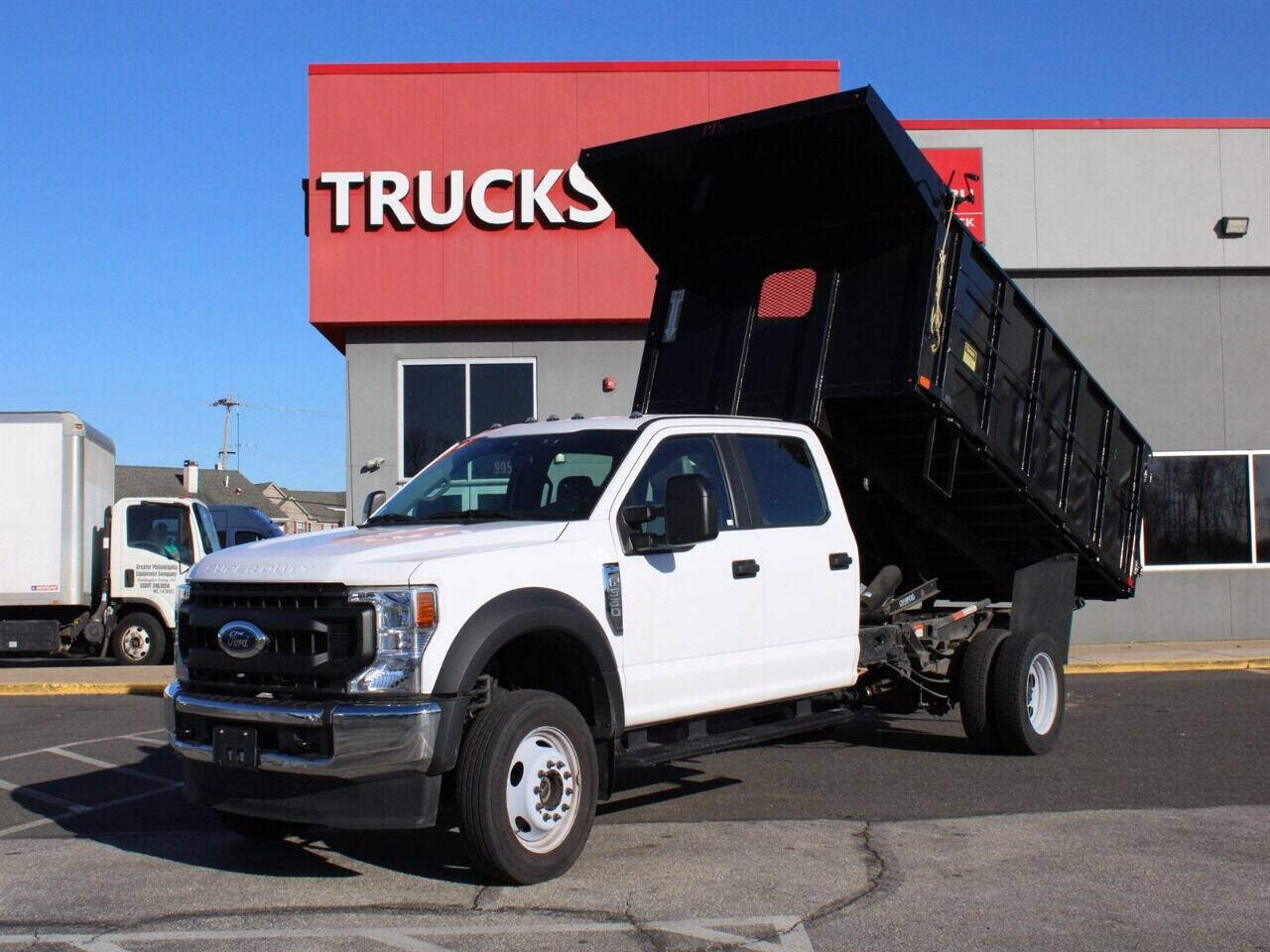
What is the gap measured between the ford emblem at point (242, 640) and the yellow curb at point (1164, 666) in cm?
1179

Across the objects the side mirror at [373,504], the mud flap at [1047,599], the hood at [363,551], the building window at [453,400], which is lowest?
the mud flap at [1047,599]

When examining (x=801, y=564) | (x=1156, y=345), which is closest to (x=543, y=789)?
(x=801, y=564)

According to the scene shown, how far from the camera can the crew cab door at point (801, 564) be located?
7531 millimetres

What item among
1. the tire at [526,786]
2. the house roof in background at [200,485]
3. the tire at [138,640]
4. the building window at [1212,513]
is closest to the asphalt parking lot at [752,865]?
the tire at [526,786]

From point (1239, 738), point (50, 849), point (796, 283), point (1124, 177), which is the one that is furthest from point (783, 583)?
point (1124, 177)

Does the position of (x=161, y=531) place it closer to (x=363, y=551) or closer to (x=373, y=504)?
(x=373, y=504)

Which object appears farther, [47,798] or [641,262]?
[641,262]

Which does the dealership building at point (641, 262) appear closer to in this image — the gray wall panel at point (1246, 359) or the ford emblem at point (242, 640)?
the gray wall panel at point (1246, 359)

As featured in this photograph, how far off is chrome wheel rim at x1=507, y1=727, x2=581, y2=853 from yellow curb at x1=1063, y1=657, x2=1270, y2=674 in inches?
428

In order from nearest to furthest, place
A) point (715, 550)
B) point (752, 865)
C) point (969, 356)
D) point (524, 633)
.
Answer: point (524, 633), point (752, 865), point (715, 550), point (969, 356)

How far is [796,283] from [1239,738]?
477cm

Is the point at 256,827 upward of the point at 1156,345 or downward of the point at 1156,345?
downward

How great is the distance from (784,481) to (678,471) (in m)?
0.86

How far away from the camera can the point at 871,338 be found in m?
8.61
